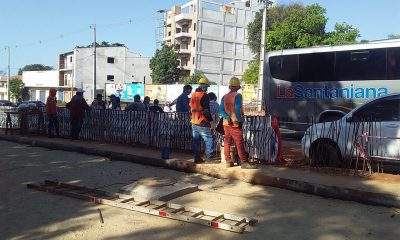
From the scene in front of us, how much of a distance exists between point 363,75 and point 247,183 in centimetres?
777

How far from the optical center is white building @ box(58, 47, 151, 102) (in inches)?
2562

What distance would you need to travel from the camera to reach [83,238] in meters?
5.07

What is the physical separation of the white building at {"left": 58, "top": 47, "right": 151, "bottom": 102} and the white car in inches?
2269

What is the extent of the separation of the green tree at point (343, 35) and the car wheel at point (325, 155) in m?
29.2

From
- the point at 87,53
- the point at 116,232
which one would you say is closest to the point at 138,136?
the point at 116,232

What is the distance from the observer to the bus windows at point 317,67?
1441 cm

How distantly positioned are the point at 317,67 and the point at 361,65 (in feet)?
4.79

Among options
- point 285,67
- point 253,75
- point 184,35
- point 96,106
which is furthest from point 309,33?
point 184,35

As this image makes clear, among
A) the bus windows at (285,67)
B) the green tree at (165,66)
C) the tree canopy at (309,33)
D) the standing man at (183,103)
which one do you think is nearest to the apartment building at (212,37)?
the green tree at (165,66)

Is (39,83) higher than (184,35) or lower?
lower

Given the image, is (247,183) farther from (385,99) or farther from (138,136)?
(138,136)

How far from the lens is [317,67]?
14.7 meters

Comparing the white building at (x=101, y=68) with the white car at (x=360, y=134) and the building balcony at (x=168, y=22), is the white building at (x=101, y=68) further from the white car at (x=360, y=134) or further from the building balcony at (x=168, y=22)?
the white car at (x=360, y=134)

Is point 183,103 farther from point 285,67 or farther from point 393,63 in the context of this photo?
point 393,63
